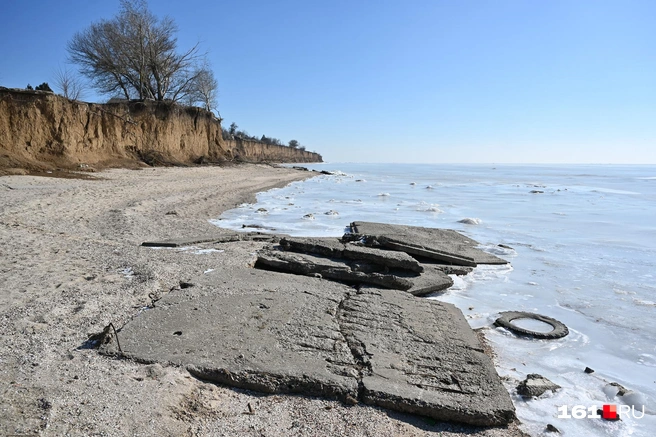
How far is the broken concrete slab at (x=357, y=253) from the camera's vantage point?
482 centimetres

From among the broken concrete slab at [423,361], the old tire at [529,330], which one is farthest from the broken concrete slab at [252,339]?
the old tire at [529,330]

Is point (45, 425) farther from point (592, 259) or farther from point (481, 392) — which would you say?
point (592, 259)

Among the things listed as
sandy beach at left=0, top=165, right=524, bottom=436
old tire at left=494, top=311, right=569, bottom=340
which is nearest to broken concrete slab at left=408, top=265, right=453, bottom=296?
old tire at left=494, top=311, right=569, bottom=340

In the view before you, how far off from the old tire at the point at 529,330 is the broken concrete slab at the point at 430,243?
174 centimetres

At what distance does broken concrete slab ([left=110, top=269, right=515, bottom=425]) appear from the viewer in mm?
2379

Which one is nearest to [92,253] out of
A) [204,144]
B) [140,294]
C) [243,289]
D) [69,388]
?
[140,294]

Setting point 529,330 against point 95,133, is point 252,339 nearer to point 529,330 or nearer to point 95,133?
point 529,330

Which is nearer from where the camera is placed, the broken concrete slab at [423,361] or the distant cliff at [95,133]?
the broken concrete slab at [423,361]

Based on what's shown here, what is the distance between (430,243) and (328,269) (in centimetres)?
254

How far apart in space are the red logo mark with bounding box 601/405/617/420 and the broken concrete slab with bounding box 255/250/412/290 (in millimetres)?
2003

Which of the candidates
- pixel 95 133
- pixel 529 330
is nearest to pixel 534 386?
pixel 529 330

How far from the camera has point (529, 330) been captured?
3768mm

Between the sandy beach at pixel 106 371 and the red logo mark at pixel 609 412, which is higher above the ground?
the sandy beach at pixel 106 371

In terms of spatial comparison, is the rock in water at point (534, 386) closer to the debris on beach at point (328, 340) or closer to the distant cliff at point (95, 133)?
the debris on beach at point (328, 340)
